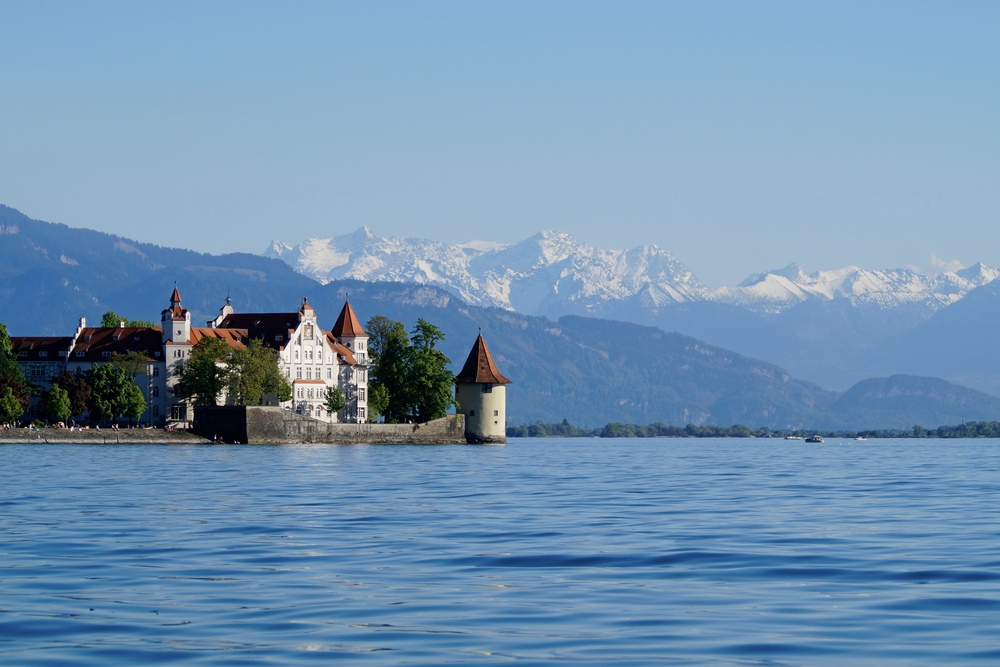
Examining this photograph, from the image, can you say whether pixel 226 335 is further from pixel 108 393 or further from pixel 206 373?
pixel 108 393

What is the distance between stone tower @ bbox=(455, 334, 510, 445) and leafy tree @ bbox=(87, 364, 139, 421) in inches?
1113

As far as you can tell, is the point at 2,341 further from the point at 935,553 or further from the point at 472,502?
the point at 935,553

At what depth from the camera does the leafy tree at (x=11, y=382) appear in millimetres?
121188

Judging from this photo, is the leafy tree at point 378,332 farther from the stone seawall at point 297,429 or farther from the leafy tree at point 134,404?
the leafy tree at point 134,404

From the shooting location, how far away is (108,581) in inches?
1082

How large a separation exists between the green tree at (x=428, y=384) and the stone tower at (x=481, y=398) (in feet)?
8.08

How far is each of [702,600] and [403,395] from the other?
4456 inches

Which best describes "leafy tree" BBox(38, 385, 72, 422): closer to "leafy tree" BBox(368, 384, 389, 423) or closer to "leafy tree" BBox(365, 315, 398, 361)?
"leafy tree" BBox(368, 384, 389, 423)

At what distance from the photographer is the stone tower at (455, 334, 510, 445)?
14025cm

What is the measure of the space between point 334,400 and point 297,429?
1852 cm

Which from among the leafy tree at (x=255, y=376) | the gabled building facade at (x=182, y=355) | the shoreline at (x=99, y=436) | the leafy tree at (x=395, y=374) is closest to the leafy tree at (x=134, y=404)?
the gabled building facade at (x=182, y=355)

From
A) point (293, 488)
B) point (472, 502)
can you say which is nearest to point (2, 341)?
point (293, 488)

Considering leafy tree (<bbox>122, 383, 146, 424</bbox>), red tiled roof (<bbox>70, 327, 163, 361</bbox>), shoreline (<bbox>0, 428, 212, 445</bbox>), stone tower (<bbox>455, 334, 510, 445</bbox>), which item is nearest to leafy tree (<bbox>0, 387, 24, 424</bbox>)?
shoreline (<bbox>0, 428, 212, 445</bbox>)

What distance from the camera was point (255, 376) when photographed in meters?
131
